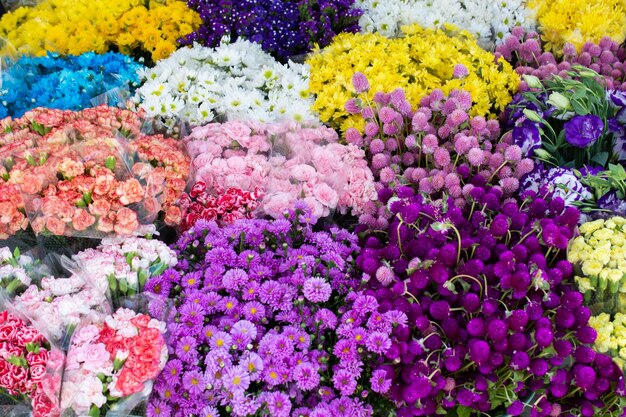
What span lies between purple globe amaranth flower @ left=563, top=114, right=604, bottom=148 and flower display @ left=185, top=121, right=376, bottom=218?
2.53 ft

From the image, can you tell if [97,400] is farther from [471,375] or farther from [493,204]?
[493,204]

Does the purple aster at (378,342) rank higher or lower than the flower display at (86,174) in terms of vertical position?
lower

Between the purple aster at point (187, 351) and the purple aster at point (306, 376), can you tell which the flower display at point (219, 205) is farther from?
the purple aster at point (306, 376)

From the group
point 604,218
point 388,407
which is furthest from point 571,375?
point 604,218

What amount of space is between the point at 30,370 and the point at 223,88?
1595 millimetres

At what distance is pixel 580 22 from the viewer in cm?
313

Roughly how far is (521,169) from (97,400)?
1.66 m

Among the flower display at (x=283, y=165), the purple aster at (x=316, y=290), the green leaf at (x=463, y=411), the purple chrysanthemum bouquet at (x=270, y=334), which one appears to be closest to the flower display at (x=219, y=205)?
the flower display at (x=283, y=165)

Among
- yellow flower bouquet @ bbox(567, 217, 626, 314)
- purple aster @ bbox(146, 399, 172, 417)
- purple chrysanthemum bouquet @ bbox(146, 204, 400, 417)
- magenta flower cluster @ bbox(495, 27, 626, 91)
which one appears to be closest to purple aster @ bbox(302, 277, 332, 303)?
purple chrysanthemum bouquet @ bbox(146, 204, 400, 417)

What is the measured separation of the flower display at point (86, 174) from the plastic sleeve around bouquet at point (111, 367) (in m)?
0.43

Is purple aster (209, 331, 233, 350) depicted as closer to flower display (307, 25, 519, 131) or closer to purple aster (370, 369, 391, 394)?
purple aster (370, 369, 391, 394)

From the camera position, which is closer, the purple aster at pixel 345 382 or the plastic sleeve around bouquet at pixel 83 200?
the purple aster at pixel 345 382

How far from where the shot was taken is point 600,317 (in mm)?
1767

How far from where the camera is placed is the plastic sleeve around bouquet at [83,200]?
1.89 m
